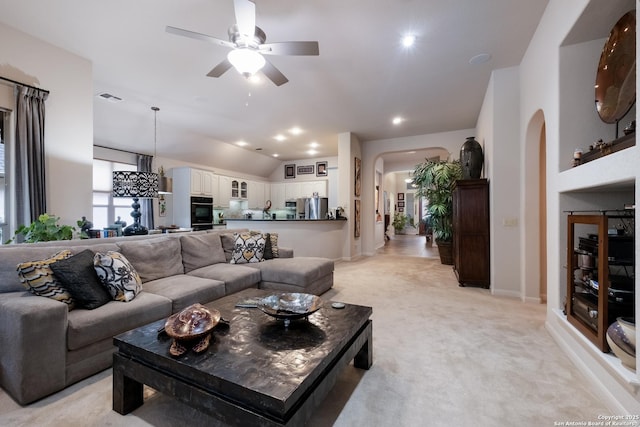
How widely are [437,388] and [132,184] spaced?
158 inches

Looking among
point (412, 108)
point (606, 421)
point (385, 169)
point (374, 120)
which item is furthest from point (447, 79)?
point (385, 169)

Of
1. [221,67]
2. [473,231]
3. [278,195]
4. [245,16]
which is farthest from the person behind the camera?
[278,195]

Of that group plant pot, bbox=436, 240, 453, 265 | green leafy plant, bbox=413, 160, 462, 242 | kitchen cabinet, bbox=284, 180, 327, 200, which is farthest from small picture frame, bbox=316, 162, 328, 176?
plant pot, bbox=436, 240, 453, 265

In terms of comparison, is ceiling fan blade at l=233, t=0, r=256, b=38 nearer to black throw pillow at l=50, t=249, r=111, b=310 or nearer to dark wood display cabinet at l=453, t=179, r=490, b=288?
black throw pillow at l=50, t=249, r=111, b=310

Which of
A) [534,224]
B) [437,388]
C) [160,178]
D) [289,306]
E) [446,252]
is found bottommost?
[437,388]

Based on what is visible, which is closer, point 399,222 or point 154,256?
point 154,256

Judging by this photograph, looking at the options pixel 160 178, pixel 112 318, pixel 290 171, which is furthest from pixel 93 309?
pixel 290 171

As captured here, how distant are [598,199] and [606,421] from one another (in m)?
1.53

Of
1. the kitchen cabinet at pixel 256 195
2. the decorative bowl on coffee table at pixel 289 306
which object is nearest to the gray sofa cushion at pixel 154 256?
the decorative bowl on coffee table at pixel 289 306

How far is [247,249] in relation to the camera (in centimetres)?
360

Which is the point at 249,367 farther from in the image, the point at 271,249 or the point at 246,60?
the point at 271,249

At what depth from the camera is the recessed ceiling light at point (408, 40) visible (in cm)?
276

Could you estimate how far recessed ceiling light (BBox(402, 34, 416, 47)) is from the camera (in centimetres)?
276

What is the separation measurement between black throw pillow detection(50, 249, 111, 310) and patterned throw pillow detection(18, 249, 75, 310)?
1.0 inches
